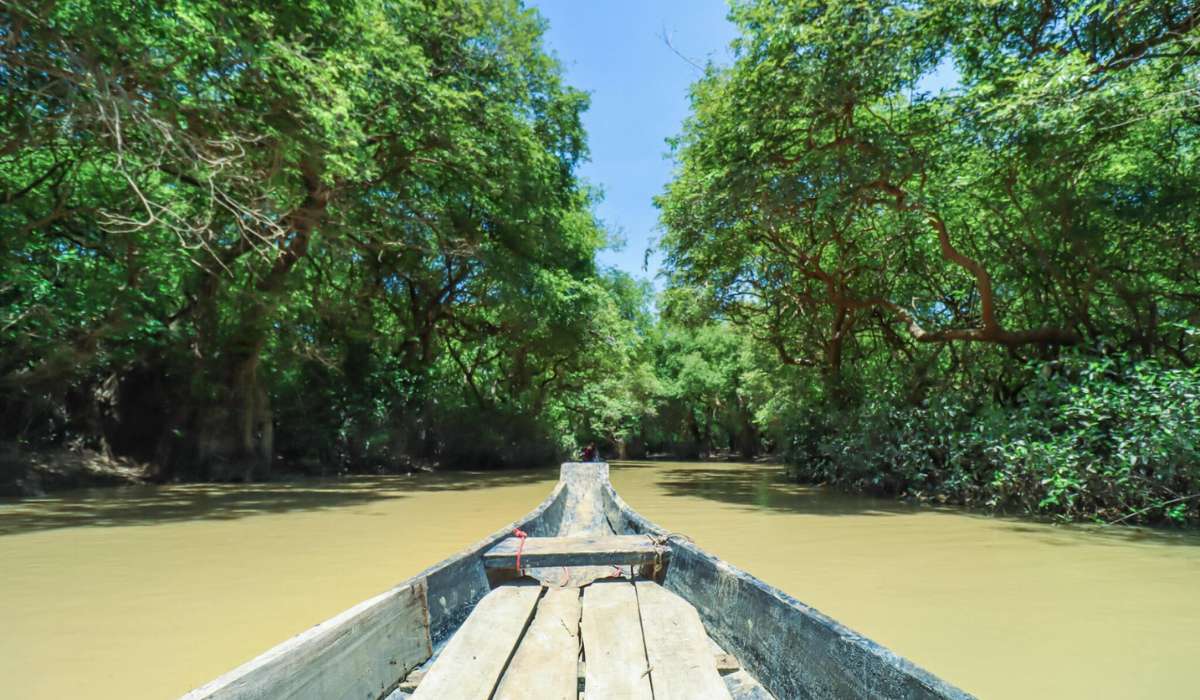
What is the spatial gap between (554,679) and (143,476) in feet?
50.7

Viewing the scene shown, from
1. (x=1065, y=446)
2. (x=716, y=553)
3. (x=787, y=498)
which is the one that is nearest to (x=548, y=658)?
(x=716, y=553)

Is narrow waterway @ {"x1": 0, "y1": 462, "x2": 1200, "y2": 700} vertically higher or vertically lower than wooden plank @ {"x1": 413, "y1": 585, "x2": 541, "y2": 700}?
lower

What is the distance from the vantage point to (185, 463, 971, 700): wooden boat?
1.66 m

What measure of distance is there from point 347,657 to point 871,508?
28.0ft

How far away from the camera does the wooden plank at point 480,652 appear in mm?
1813

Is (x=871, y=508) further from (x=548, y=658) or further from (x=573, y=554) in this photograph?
(x=548, y=658)

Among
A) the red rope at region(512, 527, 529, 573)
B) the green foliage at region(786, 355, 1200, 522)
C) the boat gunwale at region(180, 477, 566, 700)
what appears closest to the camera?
the boat gunwale at region(180, 477, 566, 700)

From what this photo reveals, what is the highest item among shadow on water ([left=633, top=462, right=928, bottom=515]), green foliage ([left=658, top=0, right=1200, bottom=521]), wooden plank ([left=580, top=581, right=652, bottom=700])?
green foliage ([left=658, top=0, right=1200, bottom=521])

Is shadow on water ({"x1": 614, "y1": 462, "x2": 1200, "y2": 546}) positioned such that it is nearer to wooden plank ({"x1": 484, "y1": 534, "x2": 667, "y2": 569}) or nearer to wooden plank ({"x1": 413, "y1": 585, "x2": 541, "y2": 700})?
wooden plank ({"x1": 484, "y1": 534, "x2": 667, "y2": 569})

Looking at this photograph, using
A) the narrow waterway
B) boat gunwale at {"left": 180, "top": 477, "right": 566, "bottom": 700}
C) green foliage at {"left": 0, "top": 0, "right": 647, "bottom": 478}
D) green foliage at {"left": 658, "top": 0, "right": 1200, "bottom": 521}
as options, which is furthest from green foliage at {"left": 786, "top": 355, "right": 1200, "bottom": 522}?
green foliage at {"left": 0, "top": 0, "right": 647, "bottom": 478}

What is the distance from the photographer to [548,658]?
215cm

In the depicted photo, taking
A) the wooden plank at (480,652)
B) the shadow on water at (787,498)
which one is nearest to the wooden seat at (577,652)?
the wooden plank at (480,652)

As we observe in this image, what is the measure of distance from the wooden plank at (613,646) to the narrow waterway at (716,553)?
1.57 metres

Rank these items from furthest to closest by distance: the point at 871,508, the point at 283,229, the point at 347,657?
the point at 871,508, the point at 283,229, the point at 347,657
